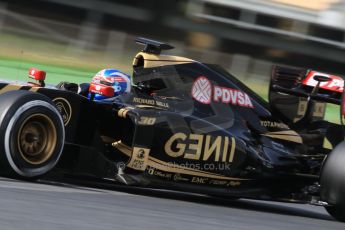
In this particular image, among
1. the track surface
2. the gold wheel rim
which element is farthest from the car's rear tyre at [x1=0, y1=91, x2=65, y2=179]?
the track surface

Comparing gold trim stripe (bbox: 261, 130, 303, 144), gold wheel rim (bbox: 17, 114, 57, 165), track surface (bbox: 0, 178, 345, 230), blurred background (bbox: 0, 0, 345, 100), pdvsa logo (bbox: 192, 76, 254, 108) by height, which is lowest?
track surface (bbox: 0, 178, 345, 230)


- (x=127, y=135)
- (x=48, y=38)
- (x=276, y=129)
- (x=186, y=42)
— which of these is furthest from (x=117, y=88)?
(x=186, y=42)

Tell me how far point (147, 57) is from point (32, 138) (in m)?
1.55

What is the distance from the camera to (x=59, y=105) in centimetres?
728

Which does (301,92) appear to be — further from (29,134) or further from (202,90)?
(29,134)

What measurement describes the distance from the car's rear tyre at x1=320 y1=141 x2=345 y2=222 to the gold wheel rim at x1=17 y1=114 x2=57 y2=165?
7.82 feet

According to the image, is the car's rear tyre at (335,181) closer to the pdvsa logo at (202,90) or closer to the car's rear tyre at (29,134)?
the pdvsa logo at (202,90)

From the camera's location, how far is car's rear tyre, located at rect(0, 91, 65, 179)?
6.60m

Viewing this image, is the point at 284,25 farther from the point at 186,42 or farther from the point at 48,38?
the point at 48,38

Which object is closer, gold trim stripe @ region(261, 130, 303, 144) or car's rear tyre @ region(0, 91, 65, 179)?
car's rear tyre @ region(0, 91, 65, 179)

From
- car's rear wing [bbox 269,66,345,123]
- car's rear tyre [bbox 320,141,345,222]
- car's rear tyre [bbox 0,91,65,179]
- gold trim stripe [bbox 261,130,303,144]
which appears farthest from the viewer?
car's rear wing [bbox 269,66,345,123]

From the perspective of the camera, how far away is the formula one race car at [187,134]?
6859mm

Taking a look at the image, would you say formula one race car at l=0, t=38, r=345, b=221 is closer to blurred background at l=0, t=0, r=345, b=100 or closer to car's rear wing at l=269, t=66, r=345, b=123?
car's rear wing at l=269, t=66, r=345, b=123

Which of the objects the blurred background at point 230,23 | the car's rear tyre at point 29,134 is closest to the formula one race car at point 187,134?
the car's rear tyre at point 29,134
